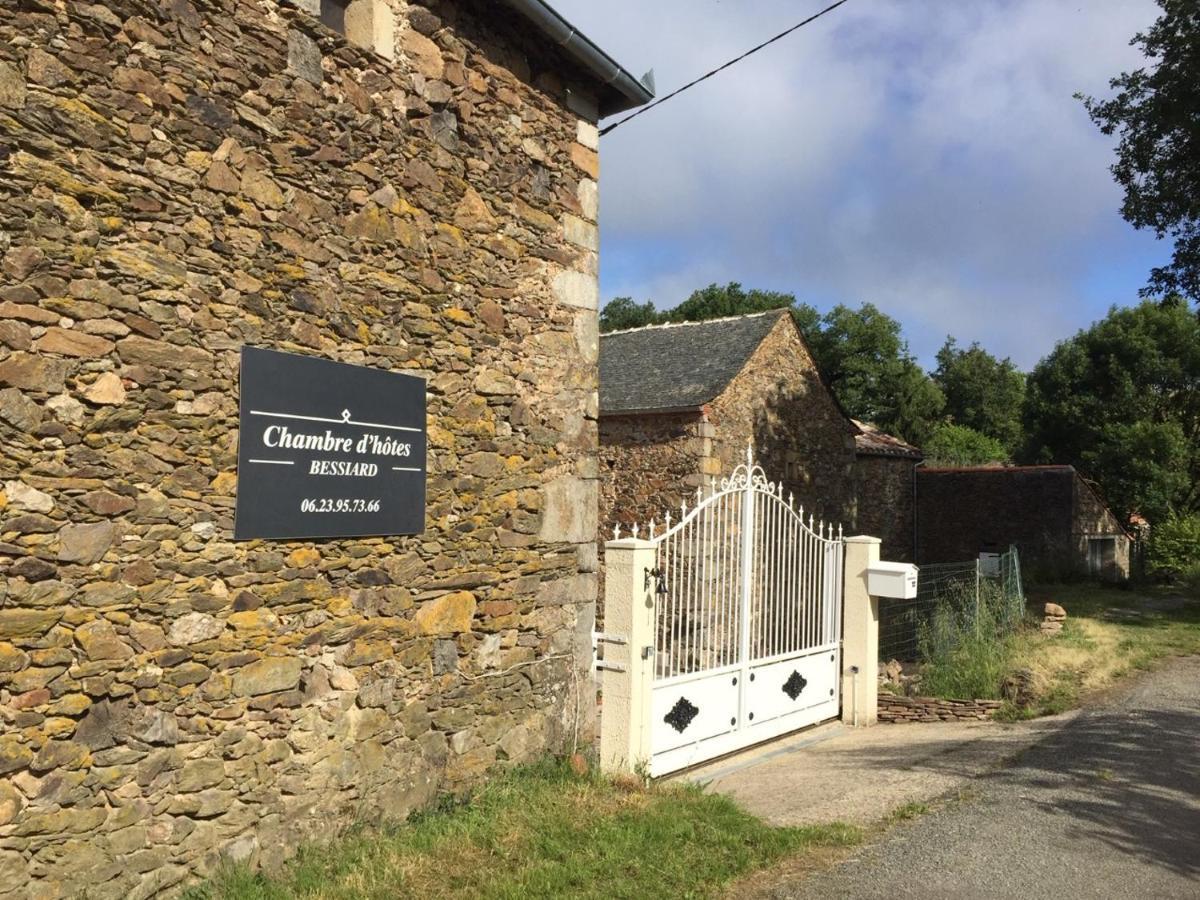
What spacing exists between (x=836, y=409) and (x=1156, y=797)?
1166 centimetres

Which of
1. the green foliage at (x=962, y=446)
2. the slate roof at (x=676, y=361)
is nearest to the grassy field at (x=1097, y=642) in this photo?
the slate roof at (x=676, y=361)

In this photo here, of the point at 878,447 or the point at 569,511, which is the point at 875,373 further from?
the point at 569,511

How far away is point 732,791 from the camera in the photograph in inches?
239

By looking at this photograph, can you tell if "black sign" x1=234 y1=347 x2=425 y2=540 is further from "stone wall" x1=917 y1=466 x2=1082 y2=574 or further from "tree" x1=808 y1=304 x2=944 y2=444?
"tree" x1=808 y1=304 x2=944 y2=444

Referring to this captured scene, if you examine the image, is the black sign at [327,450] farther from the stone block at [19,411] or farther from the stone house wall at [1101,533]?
the stone house wall at [1101,533]

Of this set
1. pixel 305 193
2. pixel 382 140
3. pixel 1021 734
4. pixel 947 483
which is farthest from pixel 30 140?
pixel 947 483

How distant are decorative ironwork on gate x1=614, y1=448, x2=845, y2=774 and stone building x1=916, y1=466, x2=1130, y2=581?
564 inches

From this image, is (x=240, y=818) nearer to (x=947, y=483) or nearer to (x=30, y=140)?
(x=30, y=140)

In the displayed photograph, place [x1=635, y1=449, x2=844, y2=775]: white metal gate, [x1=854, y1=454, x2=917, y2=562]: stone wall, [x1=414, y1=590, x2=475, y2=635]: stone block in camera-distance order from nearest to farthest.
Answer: [x1=414, y1=590, x2=475, y2=635]: stone block, [x1=635, y1=449, x2=844, y2=775]: white metal gate, [x1=854, y1=454, x2=917, y2=562]: stone wall

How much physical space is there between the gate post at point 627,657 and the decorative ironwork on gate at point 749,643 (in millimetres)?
131

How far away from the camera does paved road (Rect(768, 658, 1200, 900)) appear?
4.35 metres

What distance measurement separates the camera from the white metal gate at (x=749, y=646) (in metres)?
6.43

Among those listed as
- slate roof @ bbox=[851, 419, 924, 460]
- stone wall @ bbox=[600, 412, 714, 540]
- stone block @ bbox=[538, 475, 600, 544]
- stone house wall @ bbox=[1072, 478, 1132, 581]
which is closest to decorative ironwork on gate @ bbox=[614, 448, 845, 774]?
stone block @ bbox=[538, 475, 600, 544]

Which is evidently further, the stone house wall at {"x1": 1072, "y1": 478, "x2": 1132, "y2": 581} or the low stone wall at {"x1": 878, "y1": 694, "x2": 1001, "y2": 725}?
the stone house wall at {"x1": 1072, "y1": 478, "x2": 1132, "y2": 581}
